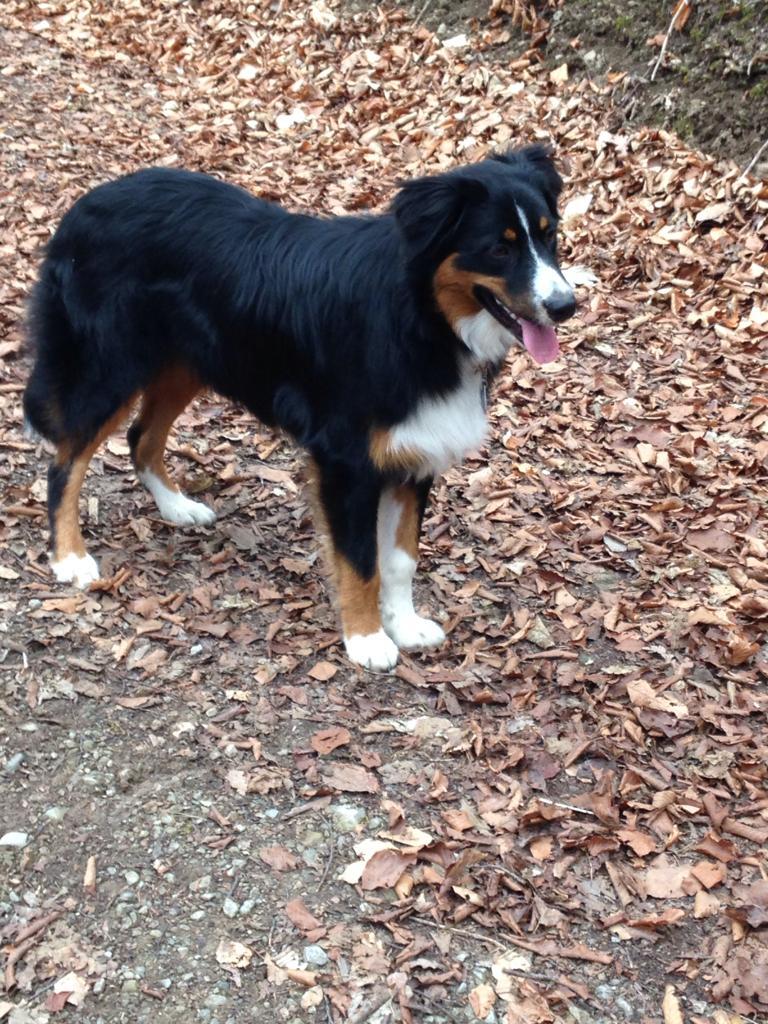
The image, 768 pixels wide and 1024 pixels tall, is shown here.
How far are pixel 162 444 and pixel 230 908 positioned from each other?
2.41 metres

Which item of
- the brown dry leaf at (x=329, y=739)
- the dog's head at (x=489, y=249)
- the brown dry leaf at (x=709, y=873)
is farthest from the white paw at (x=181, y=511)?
the brown dry leaf at (x=709, y=873)

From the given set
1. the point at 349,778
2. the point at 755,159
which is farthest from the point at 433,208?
the point at 755,159

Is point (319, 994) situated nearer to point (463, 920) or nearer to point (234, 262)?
point (463, 920)

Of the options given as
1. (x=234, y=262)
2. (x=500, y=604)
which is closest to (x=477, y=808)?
(x=500, y=604)

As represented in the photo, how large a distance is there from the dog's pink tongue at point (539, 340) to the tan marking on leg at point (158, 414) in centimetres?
178

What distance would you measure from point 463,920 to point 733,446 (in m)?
3.40

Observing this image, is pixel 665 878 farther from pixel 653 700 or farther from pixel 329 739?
pixel 329 739

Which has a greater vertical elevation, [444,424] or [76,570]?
[444,424]

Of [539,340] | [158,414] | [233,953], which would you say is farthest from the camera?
[158,414]

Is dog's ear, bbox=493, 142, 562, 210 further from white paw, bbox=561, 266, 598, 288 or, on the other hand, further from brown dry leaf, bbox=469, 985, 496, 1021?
white paw, bbox=561, 266, 598, 288

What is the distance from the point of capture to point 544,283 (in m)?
3.72

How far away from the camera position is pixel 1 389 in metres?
5.90

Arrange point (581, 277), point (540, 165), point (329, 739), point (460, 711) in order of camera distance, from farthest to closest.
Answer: point (581, 277) → point (460, 711) → point (540, 165) → point (329, 739)

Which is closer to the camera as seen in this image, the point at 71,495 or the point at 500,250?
the point at 500,250
